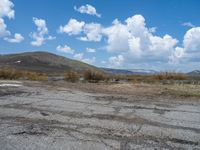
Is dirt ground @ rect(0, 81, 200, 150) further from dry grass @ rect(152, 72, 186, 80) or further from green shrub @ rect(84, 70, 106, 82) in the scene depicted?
dry grass @ rect(152, 72, 186, 80)

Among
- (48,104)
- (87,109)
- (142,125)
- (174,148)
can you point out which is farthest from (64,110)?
(174,148)

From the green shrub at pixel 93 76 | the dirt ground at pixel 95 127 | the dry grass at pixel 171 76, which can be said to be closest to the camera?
the dirt ground at pixel 95 127

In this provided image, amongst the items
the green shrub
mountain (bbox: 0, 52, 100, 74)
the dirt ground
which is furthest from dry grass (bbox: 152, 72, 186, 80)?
mountain (bbox: 0, 52, 100, 74)

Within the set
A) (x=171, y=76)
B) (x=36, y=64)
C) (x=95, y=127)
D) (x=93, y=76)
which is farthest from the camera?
(x=36, y=64)

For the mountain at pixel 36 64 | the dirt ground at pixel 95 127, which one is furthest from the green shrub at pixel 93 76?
the mountain at pixel 36 64

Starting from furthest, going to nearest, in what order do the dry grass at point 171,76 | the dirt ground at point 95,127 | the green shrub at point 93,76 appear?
1. the green shrub at point 93,76
2. the dry grass at point 171,76
3. the dirt ground at point 95,127

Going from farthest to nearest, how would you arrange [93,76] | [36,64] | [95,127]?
1. [36,64]
2. [93,76]
3. [95,127]

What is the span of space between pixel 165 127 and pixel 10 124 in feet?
13.1

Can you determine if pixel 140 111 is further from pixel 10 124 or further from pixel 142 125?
pixel 10 124

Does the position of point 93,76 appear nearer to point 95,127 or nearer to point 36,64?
point 95,127

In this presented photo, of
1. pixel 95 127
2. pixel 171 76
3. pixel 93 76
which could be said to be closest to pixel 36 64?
Answer: pixel 93 76

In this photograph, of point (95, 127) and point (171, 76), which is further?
point (171, 76)

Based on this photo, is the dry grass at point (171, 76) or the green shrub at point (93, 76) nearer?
the dry grass at point (171, 76)

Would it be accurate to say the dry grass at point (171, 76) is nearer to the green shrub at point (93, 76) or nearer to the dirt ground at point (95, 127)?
the green shrub at point (93, 76)
